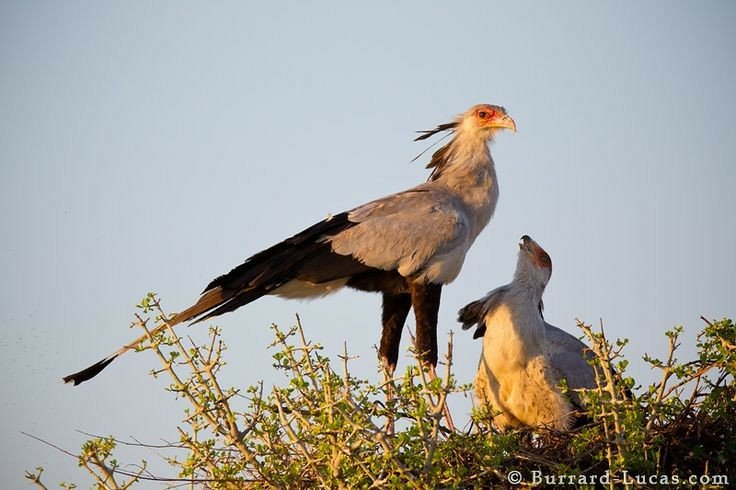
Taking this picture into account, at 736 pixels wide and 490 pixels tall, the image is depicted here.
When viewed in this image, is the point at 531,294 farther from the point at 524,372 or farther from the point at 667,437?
the point at 667,437

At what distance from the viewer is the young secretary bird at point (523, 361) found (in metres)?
5.10

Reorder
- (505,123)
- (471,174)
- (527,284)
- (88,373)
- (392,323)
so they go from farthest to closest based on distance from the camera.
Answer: (505,123) → (471,174) → (392,323) → (527,284) → (88,373)

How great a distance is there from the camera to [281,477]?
3.71 metres

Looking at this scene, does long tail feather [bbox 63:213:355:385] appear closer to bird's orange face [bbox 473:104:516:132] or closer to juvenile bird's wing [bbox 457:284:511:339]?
juvenile bird's wing [bbox 457:284:511:339]

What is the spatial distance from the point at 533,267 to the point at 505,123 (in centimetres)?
125

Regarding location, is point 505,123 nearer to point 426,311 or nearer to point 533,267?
point 533,267

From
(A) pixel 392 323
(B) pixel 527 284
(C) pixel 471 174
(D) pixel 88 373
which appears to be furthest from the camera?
(C) pixel 471 174

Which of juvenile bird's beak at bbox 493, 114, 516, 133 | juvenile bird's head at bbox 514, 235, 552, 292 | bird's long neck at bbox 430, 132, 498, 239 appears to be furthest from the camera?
juvenile bird's beak at bbox 493, 114, 516, 133

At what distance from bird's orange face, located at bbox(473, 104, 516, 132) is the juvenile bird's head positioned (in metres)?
1.02

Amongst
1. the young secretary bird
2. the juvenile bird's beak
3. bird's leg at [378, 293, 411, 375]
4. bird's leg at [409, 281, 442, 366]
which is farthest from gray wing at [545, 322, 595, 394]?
the juvenile bird's beak

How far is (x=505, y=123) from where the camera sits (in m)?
6.39

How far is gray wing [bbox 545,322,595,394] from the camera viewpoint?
205 inches

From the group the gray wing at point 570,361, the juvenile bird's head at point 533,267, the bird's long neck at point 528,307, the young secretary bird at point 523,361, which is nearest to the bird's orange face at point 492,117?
the juvenile bird's head at point 533,267

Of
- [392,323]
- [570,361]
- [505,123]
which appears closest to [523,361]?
[570,361]
